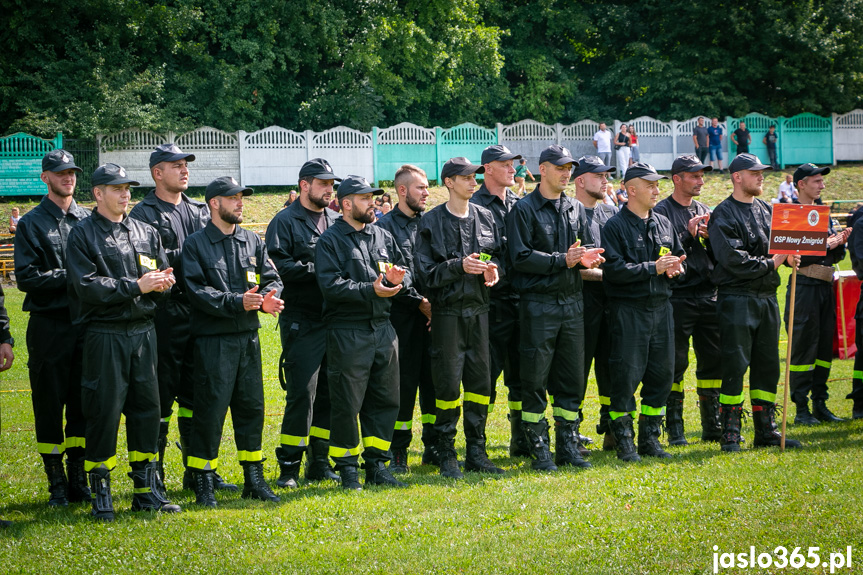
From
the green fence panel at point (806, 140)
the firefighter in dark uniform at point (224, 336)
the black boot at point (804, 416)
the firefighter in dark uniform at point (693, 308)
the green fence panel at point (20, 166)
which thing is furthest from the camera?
the green fence panel at point (806, 140)

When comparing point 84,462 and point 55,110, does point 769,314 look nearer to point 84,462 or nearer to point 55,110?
point 84,462

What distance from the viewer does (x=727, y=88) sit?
37.5 metres

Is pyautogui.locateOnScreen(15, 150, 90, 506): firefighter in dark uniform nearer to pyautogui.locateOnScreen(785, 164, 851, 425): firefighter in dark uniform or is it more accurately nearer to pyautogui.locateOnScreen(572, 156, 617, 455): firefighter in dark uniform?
pyautogui.locateOnScreen(572, 156, 617, 455): firefighter in dark uniform

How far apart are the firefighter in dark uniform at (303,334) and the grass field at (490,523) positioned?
42 centimetres

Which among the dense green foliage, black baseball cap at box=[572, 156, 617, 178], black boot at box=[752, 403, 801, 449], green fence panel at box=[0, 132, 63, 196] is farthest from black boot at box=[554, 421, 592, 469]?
the dense green foliage

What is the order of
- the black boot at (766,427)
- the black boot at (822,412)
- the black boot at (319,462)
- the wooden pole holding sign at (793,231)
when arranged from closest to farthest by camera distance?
the black boot at (319,462) < the wooden pole holding sign at (793,231) < the black boot at (766,427) < the black boot at (822,412)

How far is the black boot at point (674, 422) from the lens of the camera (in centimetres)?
924

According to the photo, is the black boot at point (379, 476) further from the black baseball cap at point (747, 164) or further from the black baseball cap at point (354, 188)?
the black baseball cap at point (747, 164)

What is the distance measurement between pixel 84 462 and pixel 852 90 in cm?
3783

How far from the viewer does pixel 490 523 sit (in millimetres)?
6488

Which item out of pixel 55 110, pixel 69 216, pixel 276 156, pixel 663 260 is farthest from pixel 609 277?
pixel 55 110

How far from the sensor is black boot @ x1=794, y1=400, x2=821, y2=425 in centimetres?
990

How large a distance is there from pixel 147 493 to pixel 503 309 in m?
3.72

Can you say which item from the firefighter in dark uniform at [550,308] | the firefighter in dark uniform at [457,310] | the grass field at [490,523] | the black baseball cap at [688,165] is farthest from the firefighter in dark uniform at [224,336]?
the black baseball cap at [688,165]
